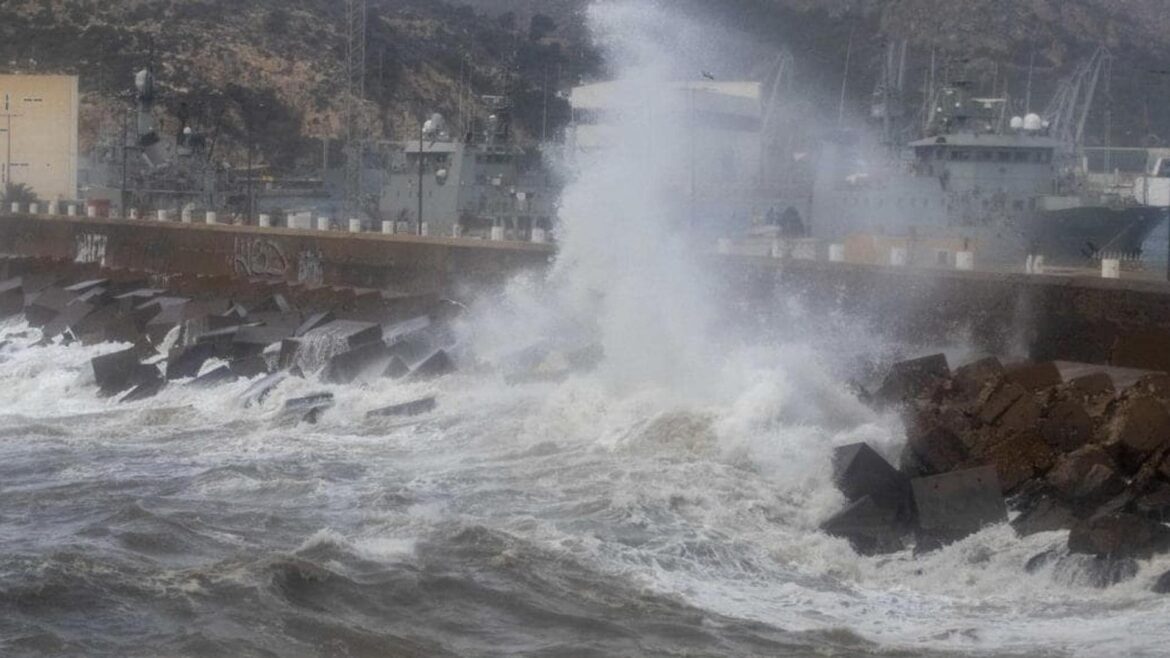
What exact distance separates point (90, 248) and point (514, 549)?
2421 cm

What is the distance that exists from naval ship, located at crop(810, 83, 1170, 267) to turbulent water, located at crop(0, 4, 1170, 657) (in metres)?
8.97

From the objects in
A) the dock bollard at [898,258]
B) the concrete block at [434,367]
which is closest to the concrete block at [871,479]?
the dock bollard at [898,258]

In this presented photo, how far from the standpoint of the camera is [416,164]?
127ft

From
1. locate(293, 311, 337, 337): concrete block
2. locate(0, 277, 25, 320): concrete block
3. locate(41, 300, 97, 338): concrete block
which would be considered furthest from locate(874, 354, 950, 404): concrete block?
locate(0, 277, 25, 320): concrete block

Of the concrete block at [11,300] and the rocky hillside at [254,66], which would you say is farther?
the rocky hillside at [254,66]

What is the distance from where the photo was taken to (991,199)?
28.8 metres

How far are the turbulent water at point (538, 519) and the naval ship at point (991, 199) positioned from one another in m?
8.97

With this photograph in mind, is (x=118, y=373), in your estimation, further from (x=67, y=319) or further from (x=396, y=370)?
(x=67, y=319)

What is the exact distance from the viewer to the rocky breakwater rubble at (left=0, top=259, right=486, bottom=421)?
19328 mm

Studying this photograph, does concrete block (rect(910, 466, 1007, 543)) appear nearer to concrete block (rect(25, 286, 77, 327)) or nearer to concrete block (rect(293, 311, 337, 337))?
concrete block (rect(293, 311, 337, 337))

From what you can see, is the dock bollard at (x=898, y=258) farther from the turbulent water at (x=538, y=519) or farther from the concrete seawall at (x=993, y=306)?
the turbulent water at (x=538, y=519)

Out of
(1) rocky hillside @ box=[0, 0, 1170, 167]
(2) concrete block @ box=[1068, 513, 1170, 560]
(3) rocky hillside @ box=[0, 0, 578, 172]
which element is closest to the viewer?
(2) concrete block @ box=[1068, 513, 1170, 560]

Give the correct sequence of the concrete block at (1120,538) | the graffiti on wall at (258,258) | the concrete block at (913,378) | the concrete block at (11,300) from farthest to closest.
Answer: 1. the concrete block at (11,300)
2. the graffiti on wall at (258,258)
3. the concrete block at (913,378)
4. the concrete block at (1120,538)

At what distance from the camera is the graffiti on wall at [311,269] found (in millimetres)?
27000
